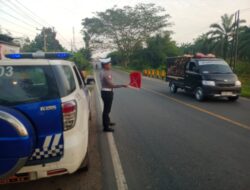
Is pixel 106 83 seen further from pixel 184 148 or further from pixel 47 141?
pixel 47 141

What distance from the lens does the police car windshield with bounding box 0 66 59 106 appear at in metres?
3.17

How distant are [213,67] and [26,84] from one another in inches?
416

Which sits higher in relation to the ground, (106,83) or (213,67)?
(213,67)

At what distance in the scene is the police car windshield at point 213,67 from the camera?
1219 centimetres

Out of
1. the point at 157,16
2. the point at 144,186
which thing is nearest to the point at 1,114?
the point at 144,186

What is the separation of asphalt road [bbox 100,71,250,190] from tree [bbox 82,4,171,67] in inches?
1912

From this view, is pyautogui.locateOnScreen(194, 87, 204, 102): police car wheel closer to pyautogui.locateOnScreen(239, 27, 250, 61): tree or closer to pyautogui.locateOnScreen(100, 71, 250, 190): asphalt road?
pyautogui.locateOnScreen(100, 71, 250, 190): asphalt road

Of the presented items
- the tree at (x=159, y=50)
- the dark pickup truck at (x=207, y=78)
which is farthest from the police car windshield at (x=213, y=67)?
the tree at (x=159, y=50)

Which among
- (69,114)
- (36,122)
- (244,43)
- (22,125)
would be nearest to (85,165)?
(69,114)

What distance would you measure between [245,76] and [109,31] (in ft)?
111

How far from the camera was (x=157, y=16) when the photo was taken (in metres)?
55.5

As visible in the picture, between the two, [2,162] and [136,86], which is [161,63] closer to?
[136,86]

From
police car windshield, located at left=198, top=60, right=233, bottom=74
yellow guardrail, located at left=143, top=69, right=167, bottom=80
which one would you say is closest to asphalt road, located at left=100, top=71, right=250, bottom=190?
police car windshield, located at left=198, top=60, right=233, bottom=74

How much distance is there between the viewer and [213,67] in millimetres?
12391
